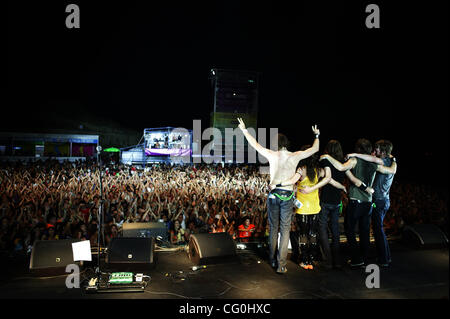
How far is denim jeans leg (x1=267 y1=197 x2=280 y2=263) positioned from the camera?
3.22 m

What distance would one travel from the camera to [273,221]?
326cm

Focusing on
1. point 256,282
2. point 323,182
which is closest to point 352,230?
point 323,182

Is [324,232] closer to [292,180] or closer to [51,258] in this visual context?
[292,180]

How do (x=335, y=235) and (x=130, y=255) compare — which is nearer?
(x=130, y=255)

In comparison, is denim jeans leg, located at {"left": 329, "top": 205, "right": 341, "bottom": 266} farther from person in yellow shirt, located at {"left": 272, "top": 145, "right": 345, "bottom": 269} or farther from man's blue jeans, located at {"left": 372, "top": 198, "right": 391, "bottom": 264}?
man's blue jeans, located at {"left": 372, "top": 198, "right": 391, "bottom": 264}

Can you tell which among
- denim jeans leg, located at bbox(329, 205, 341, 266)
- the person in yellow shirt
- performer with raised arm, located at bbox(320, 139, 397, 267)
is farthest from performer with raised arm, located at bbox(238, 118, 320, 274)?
denim jeans leg, located at bbox(329, 205, 341, 266)

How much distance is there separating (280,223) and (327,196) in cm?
67

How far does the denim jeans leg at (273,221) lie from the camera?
10.6 ft

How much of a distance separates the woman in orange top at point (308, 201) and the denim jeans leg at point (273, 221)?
29 cm

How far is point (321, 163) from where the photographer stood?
131 inches

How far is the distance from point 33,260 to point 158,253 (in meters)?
1.47
